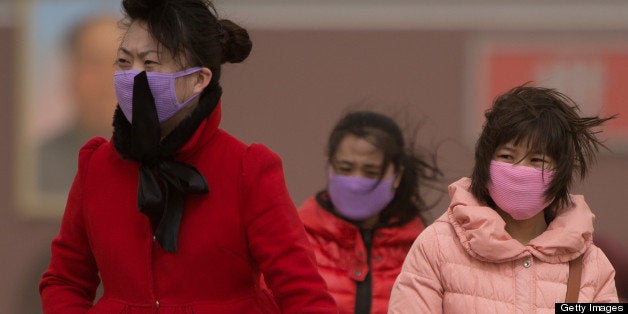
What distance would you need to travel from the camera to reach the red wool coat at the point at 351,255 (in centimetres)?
560

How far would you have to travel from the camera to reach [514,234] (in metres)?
4.58

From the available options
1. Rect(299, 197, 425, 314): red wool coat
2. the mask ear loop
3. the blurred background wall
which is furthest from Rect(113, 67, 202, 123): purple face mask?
the blurred background wall

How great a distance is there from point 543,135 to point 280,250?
1.00 meters

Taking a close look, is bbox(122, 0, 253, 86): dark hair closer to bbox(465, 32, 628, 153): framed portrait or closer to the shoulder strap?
the shoulder strap

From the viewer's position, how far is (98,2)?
9930mm

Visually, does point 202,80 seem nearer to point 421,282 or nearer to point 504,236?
point 421,282

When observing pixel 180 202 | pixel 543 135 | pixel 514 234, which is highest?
pixel 543 135

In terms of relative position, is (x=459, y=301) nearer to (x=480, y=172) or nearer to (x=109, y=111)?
(x=480, y=172)

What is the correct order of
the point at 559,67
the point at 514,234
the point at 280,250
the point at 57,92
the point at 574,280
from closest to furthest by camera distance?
the point at 280,250 < the point at 574,280 < the point at 514,234 < the point at 559,67 < the point at 57,92

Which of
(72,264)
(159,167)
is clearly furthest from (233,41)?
(72,264)

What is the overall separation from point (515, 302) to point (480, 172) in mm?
441

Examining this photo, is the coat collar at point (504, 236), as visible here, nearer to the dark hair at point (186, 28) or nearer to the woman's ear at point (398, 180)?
the dark hair at point (186, 28)

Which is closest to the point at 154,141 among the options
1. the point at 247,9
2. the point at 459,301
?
the point at 459,301

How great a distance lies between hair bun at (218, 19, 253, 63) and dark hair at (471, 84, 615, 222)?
2.82 feet
